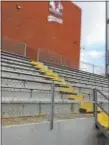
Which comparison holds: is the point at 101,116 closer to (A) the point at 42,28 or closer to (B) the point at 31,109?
(B) the point at 31,109

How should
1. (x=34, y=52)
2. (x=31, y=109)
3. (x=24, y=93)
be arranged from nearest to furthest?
(x=31, y=109)
(x=24, y=93)
(x=34, y=52)

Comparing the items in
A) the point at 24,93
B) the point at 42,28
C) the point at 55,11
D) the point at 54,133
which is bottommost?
the point at 54,133

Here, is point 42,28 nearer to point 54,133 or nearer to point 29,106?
point 29,106

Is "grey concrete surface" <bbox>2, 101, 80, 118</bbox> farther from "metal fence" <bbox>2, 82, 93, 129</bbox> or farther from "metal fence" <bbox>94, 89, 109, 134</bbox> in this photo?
"metal fence" <bbox>94, 89, 109, 134</bbox>

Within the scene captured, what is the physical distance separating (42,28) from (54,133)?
1321cm

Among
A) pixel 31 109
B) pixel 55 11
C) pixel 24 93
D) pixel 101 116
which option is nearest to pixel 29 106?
pixel 31 109

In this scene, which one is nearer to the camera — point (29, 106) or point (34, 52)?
point (29, 106)

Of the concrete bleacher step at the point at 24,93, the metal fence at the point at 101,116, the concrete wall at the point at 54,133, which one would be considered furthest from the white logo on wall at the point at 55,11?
the concrete wall at the point at 54,133

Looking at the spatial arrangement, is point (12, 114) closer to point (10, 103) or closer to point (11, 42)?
point (10, 103)

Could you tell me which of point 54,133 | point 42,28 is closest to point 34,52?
point 42,28

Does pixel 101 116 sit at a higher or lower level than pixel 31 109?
lower

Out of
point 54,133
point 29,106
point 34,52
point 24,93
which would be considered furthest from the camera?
point 34,52

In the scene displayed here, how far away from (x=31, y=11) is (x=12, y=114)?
12.2 meters

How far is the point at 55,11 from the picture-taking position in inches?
827
